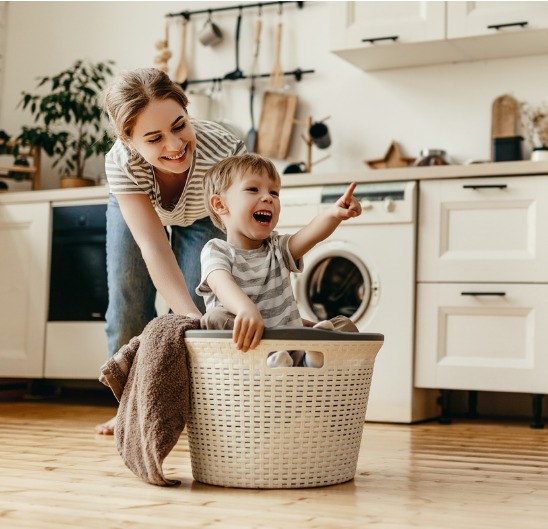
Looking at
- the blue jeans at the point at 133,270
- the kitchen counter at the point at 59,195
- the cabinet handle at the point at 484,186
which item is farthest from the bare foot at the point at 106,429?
the cabinet handle at the point at 484,186

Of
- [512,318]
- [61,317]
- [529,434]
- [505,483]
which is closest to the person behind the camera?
[505,483]

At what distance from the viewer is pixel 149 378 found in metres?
1.54

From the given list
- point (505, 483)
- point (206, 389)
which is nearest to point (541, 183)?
point (505, 483)

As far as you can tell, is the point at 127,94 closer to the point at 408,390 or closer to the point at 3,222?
the point at 408,390

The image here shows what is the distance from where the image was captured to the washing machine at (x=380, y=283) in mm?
2896

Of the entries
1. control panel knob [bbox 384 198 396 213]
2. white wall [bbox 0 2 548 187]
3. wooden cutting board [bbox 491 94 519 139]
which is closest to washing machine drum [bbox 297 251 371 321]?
control panel knob [bbox 384 198 396 213]

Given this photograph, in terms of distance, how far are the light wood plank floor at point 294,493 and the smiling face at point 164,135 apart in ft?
2.02

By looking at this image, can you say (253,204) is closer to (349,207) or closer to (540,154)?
(349,207)

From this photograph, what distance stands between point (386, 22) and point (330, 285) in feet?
3.13

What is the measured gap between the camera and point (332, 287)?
3051 millimetres

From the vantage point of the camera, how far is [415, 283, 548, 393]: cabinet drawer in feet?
9.16

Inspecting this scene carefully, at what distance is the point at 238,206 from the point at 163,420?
0.42m

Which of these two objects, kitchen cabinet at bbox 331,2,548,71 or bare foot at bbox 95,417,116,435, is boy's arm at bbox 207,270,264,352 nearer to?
bare foot at bbox 95,417,116,435

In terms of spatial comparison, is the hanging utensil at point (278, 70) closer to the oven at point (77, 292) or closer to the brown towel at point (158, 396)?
the oven at point (77, 292)
